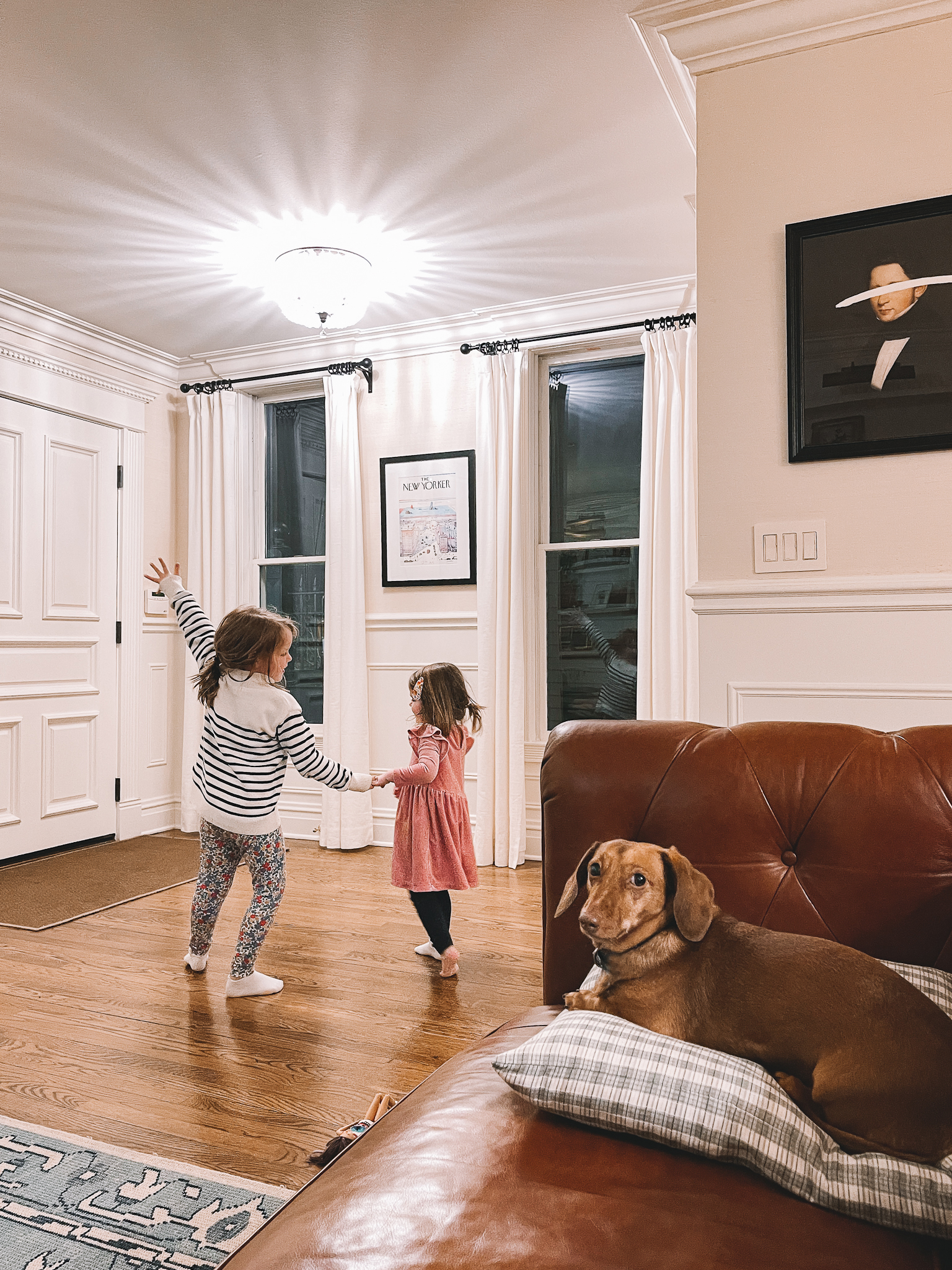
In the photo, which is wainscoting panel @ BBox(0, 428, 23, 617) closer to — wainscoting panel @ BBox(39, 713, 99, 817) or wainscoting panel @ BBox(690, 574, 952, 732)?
wainscoting panel @ BBox(39, 713, 99, 817)

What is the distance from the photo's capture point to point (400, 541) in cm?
461

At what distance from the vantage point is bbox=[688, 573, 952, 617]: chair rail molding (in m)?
2.04

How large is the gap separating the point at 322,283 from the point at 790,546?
2.36 m

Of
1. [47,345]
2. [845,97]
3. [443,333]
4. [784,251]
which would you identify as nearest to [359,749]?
[443,333]

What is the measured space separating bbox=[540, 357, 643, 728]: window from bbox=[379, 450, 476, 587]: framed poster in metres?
0.39

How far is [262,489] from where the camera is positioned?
511 cm

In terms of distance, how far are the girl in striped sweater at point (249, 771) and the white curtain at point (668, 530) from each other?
1654 millimetres

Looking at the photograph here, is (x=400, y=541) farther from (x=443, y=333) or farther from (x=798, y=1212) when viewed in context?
(x=798, y=1212)

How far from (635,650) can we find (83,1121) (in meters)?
3.02

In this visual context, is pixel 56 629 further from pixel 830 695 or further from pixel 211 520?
pixel 830 695

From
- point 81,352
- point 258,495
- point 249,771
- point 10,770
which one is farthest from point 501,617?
point 81,352

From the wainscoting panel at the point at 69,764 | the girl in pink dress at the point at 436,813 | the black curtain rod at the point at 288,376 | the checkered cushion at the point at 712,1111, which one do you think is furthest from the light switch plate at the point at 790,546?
the wainscoting panel at the point at 69,764

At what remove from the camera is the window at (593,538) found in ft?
14.2

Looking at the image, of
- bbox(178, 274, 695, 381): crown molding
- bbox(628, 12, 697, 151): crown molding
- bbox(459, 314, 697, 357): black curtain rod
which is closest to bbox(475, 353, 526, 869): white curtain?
bbox(459, 314, 697, 357): black curtain rod
